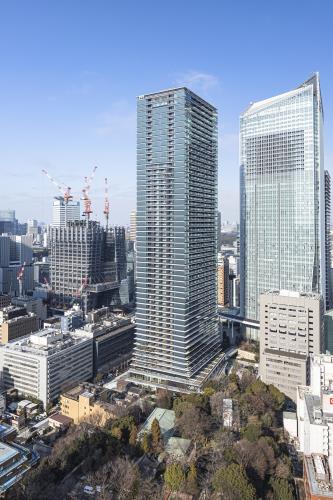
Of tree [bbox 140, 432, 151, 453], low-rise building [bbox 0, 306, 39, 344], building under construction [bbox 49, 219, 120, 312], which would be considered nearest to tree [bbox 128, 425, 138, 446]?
tree [bbox 140, 432, 151, 453]

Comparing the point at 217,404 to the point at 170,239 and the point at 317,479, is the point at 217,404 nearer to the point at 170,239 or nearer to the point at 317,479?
the point at 317,479

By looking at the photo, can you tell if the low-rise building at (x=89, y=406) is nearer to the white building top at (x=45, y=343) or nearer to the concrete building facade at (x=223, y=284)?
the white building top at (x=45, y=343)

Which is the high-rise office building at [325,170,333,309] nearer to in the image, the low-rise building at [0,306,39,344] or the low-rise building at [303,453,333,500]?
the low-rise building at [303,453,333,500]

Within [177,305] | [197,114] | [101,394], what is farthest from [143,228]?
[101,394]

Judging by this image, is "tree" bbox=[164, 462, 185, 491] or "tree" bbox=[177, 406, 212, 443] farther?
"tree" bbox=[177, 406, 212, 443]

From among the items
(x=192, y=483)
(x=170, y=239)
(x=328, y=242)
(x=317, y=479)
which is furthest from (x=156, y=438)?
(x=328, y=242)

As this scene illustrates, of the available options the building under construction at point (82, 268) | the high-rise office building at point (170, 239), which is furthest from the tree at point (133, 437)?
the building under construction at point (82, 268)
